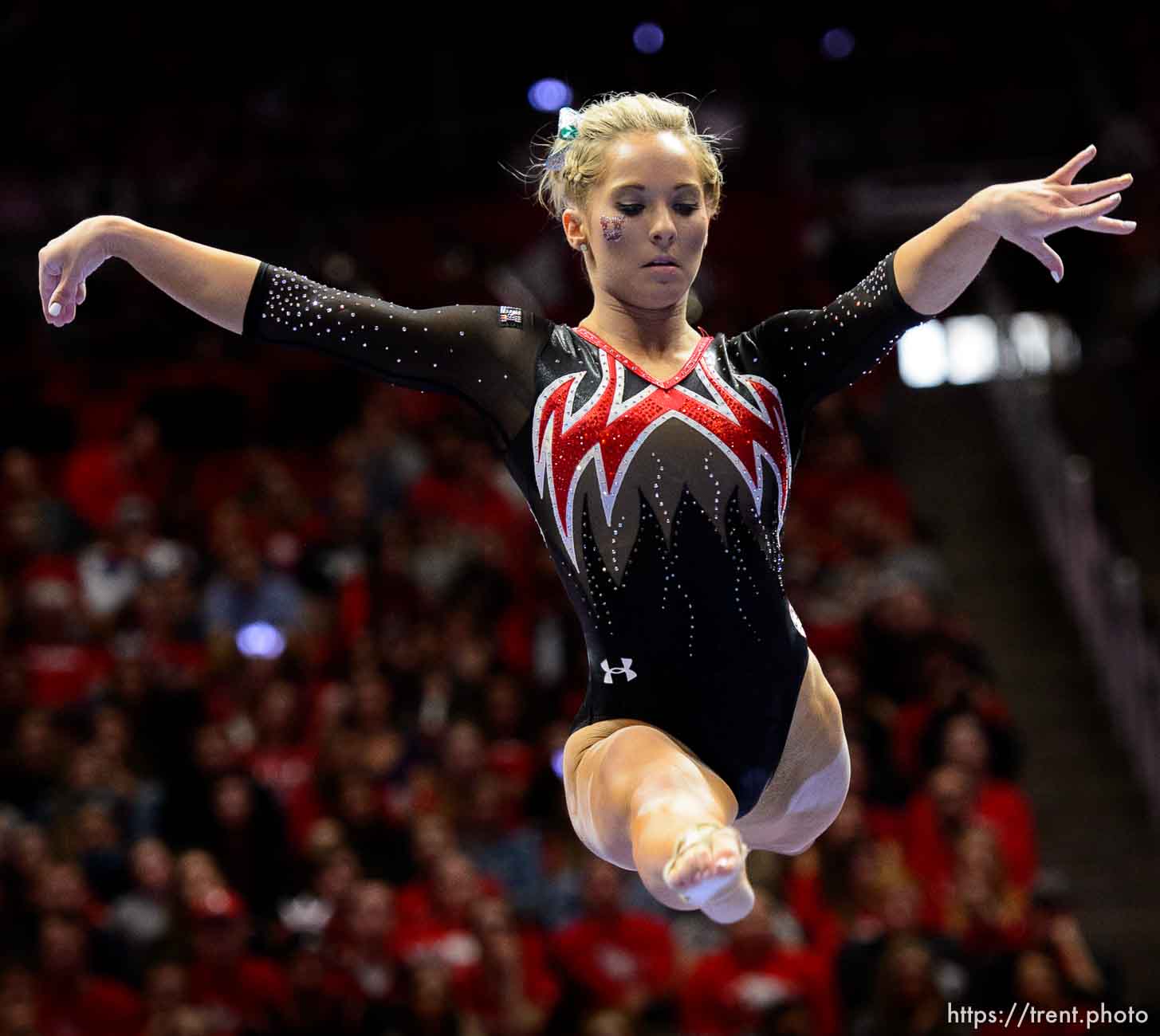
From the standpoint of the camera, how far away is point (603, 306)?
3430mm

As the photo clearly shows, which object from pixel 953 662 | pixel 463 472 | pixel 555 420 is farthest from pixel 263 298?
pixel 463 472

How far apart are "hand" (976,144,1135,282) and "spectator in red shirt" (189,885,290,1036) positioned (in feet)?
15.0

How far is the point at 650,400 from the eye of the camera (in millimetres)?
3303

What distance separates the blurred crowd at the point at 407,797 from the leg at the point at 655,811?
3287 millimetres

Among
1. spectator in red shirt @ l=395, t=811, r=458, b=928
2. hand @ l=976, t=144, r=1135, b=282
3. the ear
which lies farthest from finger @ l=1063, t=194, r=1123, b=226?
spectator in red shirt @ l=395, t=811, r=458, b=928

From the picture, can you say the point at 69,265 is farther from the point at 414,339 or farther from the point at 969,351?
the point at 969,351

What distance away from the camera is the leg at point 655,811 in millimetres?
2584

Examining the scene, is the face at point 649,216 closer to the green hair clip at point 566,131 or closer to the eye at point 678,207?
the eye at point 678,207

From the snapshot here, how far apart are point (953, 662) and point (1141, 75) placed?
18.9 ft

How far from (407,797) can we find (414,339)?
4.30 m

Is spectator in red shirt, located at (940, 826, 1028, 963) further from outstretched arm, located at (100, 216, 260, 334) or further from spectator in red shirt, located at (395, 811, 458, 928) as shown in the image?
outstretched arm, located at (100, 216, 260, 334)

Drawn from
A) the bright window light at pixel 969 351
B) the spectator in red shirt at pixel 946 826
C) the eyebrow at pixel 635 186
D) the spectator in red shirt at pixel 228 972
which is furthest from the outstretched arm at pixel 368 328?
the bright window light at pixel 969 351

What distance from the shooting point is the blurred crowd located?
21.1ft

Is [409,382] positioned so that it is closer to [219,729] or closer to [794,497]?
[219,729]
